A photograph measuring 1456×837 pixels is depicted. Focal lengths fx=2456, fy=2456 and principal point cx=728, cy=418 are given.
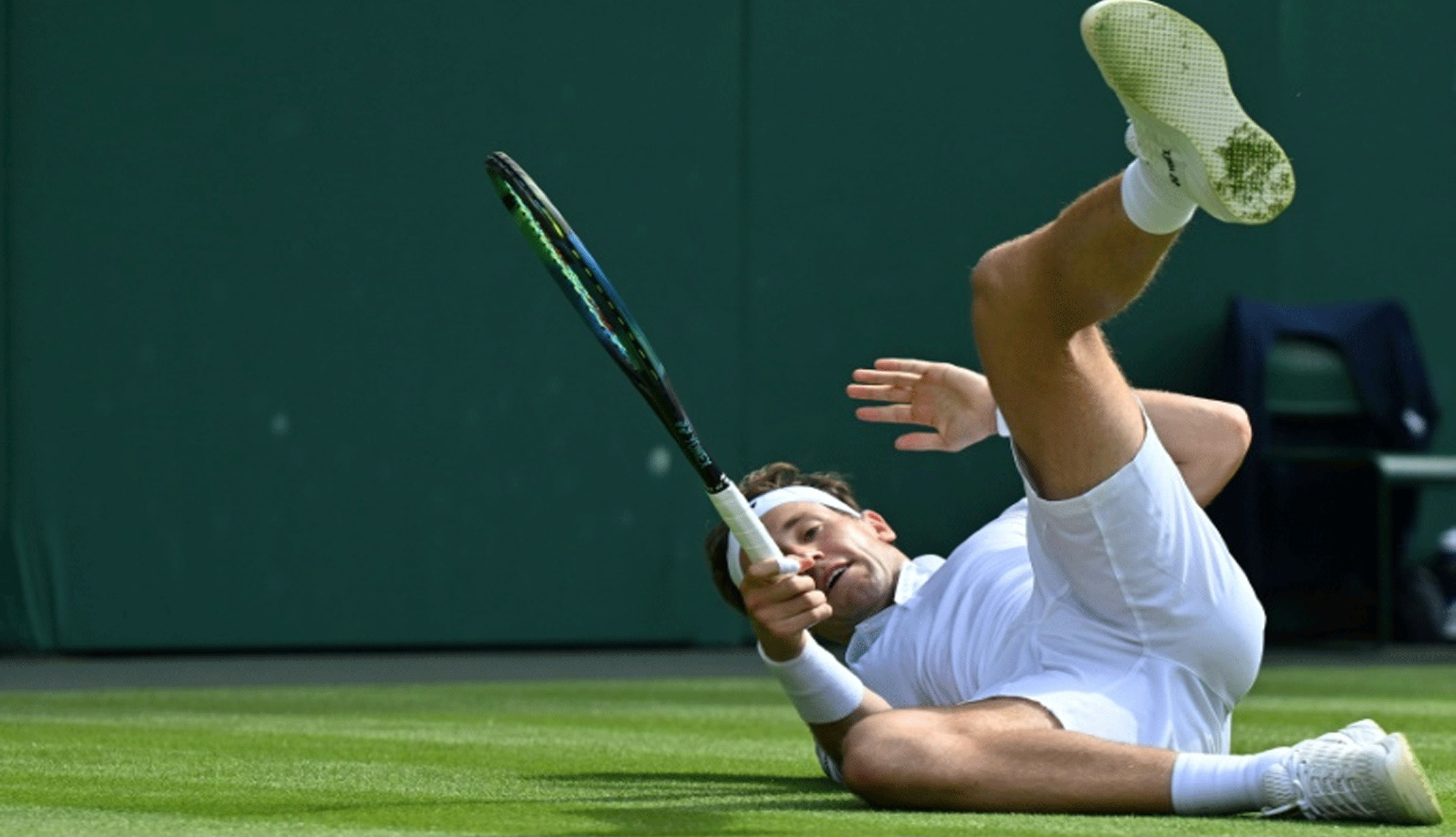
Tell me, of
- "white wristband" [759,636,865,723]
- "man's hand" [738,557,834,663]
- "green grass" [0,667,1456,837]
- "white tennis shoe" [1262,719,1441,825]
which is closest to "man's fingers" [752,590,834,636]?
"man's hand" [738,557,834,663]

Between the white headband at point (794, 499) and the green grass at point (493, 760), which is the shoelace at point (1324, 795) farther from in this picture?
the white headband at point (794, 499)

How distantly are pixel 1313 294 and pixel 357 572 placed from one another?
414 centimetres

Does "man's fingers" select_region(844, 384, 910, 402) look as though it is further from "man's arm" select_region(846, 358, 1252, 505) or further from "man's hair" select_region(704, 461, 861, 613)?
"man's hair" select_region(704, 461, 861, 613)

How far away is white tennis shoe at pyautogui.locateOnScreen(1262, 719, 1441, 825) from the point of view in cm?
318

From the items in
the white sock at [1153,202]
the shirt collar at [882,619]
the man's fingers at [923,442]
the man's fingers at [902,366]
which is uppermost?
the white sock at [1153,202]

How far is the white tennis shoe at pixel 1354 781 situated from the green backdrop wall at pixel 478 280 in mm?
5936

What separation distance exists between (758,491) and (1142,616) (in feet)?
3.24

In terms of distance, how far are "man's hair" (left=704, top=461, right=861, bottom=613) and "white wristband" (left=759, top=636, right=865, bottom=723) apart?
64 centimetres

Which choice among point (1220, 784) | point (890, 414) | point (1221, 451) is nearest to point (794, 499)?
point (890, 414)

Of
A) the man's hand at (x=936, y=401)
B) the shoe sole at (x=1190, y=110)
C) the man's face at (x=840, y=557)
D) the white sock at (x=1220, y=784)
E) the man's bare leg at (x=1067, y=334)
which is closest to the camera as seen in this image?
the shoe sole at (x=1190, y=110)

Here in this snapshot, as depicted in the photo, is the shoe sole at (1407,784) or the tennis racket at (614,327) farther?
the tennis racket at (614,327)

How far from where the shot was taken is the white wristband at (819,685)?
3.61 meters

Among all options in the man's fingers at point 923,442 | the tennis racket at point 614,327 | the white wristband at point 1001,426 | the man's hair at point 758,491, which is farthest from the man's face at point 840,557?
the tennis racket at point 614,327

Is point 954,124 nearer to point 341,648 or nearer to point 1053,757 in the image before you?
point 341,648
